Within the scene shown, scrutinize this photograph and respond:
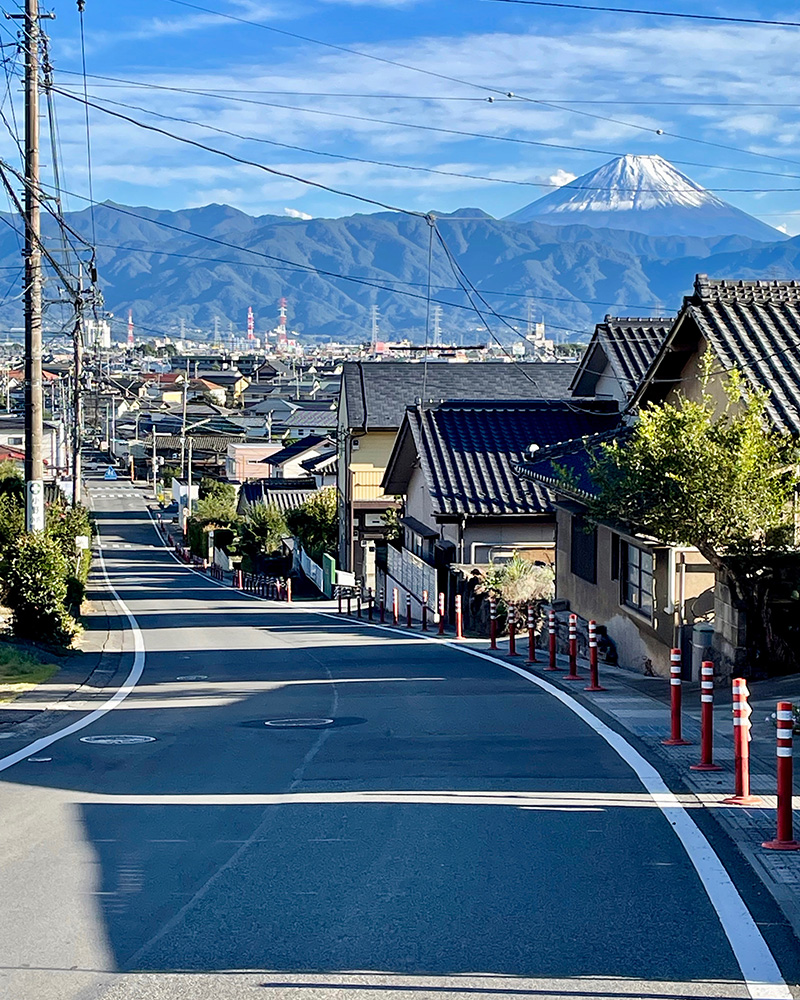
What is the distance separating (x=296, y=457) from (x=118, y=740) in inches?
3063

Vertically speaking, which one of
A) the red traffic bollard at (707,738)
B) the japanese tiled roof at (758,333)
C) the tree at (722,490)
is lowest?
the red traffic bollard at (707,738)

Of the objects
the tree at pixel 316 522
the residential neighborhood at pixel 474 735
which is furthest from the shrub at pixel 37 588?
the tree at pixel 316 522

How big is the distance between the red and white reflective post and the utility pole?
8.41 m

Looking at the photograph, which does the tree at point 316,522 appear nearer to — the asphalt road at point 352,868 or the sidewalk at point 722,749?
the sidewalk at point 722,749

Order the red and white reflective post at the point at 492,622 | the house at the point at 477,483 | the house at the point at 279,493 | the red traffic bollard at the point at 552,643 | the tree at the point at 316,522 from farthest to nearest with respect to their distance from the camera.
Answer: the house at the point at 279,493 → the tree at the point at 316,522 → the house at the point at 477,483 → the red and white reflective post at the point at 492,622 → the red traffic bollard at the point at 552,643

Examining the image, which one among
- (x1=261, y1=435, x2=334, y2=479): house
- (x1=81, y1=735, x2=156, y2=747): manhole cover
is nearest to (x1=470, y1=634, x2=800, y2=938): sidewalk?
(x1=81, y1=735, x2=156, y2=747): manhole cover

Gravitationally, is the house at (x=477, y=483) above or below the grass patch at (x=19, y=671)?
above

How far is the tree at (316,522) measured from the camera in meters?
59.6

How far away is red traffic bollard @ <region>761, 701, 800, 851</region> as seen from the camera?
7.43m

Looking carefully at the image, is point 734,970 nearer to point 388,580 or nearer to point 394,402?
point 388,580

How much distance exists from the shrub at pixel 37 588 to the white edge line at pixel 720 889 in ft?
40.1

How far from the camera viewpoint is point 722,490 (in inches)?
558

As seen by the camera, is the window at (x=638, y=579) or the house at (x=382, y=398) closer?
the window at (x=638, y=579)

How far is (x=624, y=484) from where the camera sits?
48.7 feet
